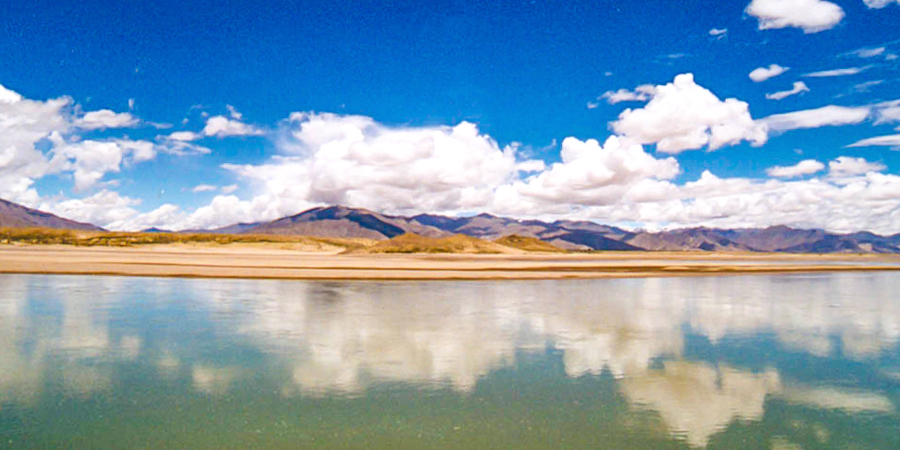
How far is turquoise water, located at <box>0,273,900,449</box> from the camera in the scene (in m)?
14.1

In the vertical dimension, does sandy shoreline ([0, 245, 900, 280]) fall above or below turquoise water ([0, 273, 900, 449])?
above

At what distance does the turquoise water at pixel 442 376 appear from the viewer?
46.1ft

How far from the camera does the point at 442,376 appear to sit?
777 inches

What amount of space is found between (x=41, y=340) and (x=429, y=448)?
21171 mm

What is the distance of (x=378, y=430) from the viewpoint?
1415 centimetres

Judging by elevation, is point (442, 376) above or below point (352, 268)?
below

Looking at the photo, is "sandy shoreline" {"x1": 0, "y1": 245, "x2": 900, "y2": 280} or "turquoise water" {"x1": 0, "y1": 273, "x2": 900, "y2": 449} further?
"sandy shoreline" {"x1": 0, "y1": 245, "x2": 900, "y2": 280}

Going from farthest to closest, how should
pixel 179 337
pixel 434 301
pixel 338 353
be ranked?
pixel 434 301
pixel 179 337
pixel 338 353

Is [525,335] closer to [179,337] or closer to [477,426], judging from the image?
[477,426]

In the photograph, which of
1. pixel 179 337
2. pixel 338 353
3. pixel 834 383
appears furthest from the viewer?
pixel 179 337

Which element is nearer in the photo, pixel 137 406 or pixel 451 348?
pixel 137 406

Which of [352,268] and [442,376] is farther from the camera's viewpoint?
[352,268]

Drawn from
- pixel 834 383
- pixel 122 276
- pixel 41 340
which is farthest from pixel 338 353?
pixel 122 276

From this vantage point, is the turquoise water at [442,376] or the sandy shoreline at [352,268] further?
the sandy shoreline at [352,268]
